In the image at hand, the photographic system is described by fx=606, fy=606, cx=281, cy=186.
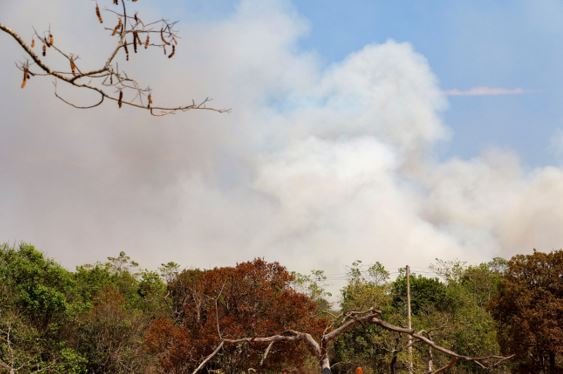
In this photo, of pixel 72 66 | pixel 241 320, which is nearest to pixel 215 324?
pixel 241 320

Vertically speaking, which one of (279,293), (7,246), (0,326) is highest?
(7,246)

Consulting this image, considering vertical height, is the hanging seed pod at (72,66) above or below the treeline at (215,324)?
below

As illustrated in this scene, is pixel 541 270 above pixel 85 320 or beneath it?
above

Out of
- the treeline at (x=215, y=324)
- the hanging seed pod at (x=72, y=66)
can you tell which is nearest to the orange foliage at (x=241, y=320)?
the treeline at (x=215, y=324)

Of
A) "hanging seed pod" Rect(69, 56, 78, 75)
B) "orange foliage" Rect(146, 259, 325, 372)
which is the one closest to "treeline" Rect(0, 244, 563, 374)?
"orange foliage" Rect(146, 259, 325, 372)

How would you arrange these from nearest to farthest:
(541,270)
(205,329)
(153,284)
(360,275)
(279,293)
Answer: (205,329) → (279,293) → (541,270) → (153,284) → (360,275)

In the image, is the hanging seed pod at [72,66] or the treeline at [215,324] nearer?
the hanging seed pod at [72,66]

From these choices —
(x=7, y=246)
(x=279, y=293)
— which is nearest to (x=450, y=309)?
(x=279, y=293)

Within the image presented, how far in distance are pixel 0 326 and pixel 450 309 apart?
2530 cm

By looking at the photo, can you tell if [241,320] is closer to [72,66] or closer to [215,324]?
[215,324]

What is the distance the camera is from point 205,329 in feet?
72.5

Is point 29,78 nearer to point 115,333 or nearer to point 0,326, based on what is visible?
point 0,326

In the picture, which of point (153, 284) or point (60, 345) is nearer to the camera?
point (60, 345)

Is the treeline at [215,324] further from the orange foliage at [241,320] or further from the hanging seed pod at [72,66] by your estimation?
the hanging seed pod at [72,66]
